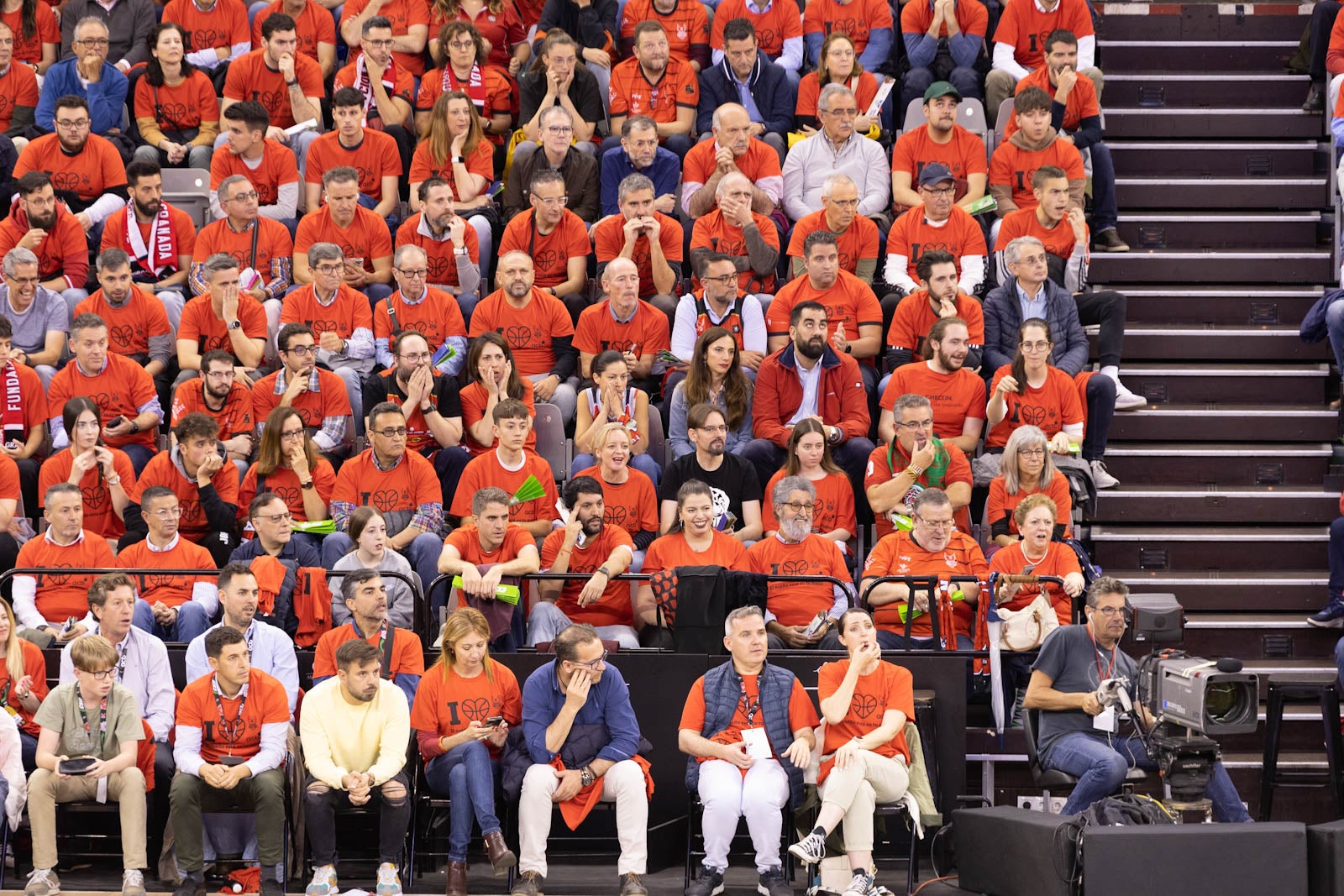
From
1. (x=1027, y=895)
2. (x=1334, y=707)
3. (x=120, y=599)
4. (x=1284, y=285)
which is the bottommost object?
(x=1027, y=895)

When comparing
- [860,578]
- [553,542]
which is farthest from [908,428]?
[553,542]

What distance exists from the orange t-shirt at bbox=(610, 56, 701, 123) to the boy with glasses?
18.7ft

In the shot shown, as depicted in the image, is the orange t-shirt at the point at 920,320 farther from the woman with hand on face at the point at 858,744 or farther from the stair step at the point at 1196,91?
the stair step at the point at 1196,91

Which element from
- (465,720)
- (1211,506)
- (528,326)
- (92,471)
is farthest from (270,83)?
(1211,506)

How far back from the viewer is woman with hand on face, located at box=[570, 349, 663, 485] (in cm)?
1032

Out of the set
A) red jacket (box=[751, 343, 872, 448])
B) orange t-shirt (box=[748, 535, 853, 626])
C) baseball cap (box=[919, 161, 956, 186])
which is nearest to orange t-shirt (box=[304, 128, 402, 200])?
red jacket (box=[751, 343, 872, 448])

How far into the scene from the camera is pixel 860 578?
394 inches

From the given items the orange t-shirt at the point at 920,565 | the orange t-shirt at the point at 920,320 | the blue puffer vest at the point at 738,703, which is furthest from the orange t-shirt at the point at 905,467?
the blue puffer vest at the point at 738,703

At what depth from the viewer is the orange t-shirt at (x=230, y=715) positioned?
8.41 meters

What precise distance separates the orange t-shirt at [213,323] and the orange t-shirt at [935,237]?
381cm

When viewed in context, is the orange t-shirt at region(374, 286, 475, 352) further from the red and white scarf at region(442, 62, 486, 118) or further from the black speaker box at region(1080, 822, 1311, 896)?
the black speaker box at region(1080, 822, 1311, 896)

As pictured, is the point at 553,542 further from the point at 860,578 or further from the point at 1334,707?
the point at 1334,707

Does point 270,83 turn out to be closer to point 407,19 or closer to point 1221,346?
point 407,19

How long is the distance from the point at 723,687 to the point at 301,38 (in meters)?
6.95
